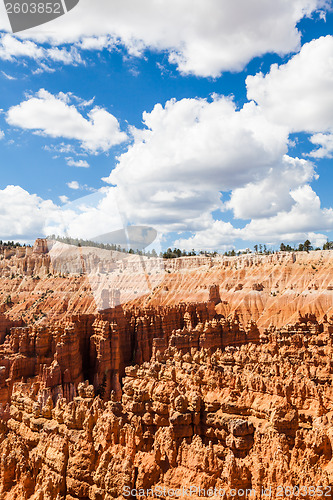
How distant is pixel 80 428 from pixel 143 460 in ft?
9.64

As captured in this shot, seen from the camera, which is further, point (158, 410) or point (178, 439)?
point (158, 410)

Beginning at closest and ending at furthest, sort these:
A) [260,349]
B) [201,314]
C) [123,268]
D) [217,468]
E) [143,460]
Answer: [217,468], [143,460], [260,349], [201,314], [123,268]

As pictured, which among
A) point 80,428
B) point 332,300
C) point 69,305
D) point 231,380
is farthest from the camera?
point 69,305

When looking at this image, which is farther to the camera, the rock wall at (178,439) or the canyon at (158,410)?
the canyon at (158,410)

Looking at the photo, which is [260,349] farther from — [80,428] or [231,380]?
[80,428]

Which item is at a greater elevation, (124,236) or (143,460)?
(124,236)

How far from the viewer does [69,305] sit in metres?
78.2

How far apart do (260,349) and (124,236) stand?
15616mm

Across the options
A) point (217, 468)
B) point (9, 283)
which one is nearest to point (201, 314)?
point (217, 468)

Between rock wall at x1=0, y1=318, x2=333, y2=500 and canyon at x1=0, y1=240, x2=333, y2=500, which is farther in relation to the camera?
canyon at x1=0, y1=240, x2=333, y2=500

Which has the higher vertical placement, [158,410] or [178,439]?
[158,410]

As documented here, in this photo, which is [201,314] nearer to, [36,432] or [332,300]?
[332,300]

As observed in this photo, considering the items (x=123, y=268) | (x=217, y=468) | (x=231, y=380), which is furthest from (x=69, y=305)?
(x=217, y=468)

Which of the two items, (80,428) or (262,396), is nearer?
(80,428)
